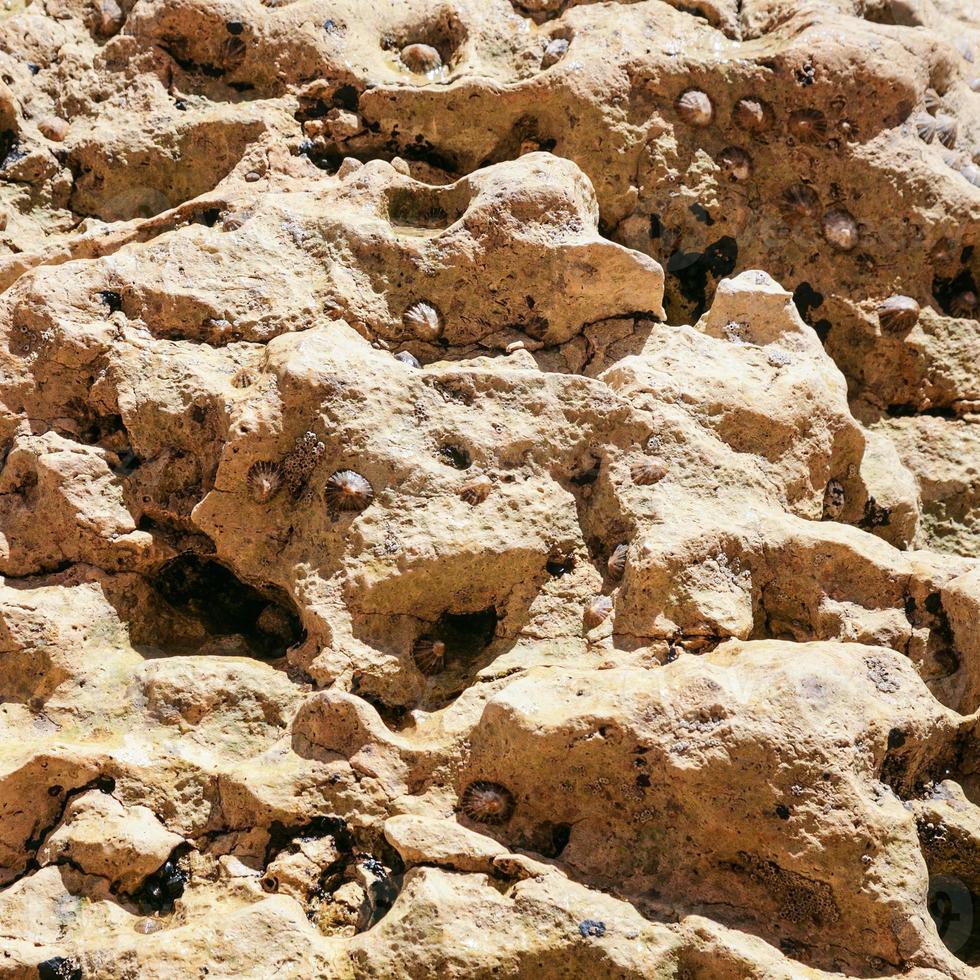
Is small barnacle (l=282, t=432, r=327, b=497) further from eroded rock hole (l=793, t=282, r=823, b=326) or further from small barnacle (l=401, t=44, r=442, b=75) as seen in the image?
eroded rock hole (l=793, t=282, r=823, b=326)

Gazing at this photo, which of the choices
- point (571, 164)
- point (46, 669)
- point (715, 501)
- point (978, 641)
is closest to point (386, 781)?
point (46, 669)

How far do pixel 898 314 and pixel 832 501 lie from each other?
4.05ft

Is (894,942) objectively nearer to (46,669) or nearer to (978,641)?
(978,641)

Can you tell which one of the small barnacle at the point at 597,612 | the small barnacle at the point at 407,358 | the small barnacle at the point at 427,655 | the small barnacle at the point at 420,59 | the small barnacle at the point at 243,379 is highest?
the small barnacle at the point at 420,59

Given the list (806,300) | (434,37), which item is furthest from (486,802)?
(434,37)

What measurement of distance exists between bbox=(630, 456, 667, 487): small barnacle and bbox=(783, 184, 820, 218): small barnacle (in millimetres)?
1994

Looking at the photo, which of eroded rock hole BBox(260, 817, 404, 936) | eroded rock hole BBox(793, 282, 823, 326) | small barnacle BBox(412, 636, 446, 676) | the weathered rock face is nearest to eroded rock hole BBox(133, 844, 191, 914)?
the weathered rock face

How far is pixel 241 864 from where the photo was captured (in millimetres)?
3484

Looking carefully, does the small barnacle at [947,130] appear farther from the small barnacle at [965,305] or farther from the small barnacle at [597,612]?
the small barnacle at [597,612]

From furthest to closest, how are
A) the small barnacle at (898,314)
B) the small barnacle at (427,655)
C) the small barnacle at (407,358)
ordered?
the small barnacle at (898,314), the small barnacle at (407,358), the small barnacle at (427,655)

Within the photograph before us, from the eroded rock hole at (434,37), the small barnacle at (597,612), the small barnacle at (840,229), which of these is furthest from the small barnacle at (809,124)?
the small barnacle at (597,612)

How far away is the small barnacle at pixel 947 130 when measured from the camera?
5539 mm

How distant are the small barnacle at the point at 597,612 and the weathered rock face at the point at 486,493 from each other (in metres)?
0.01

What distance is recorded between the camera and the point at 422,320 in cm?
452
